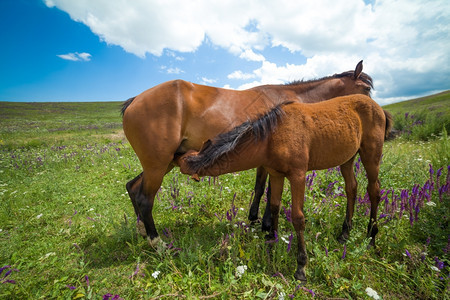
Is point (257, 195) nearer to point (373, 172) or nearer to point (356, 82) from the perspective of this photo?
point (373, 172)

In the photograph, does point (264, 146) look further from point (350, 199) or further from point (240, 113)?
point (350, 199)

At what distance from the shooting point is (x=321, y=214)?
3.20 metres

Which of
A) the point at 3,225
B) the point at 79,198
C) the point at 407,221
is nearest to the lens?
the point at 407,221

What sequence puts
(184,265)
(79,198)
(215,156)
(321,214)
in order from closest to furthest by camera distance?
(215,156), (184,265), (321,214), (79,198)

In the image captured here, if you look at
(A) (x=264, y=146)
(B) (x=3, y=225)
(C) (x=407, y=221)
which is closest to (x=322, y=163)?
(A) (x=264, y=146)

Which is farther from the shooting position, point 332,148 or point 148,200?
point 148,200

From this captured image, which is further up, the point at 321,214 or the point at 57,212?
the point at 321,214

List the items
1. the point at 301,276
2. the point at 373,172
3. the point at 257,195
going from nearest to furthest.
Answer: the point at 301,276 < the point at 373,172 < the point at 257,195

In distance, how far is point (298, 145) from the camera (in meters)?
2.21

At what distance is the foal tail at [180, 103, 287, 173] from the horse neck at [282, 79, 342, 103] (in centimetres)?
199

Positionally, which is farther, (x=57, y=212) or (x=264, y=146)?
(x=57, y=212)

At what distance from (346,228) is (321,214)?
1.26 feet

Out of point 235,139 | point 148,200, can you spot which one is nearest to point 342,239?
point 235,139

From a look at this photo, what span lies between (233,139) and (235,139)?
3 centimetres
